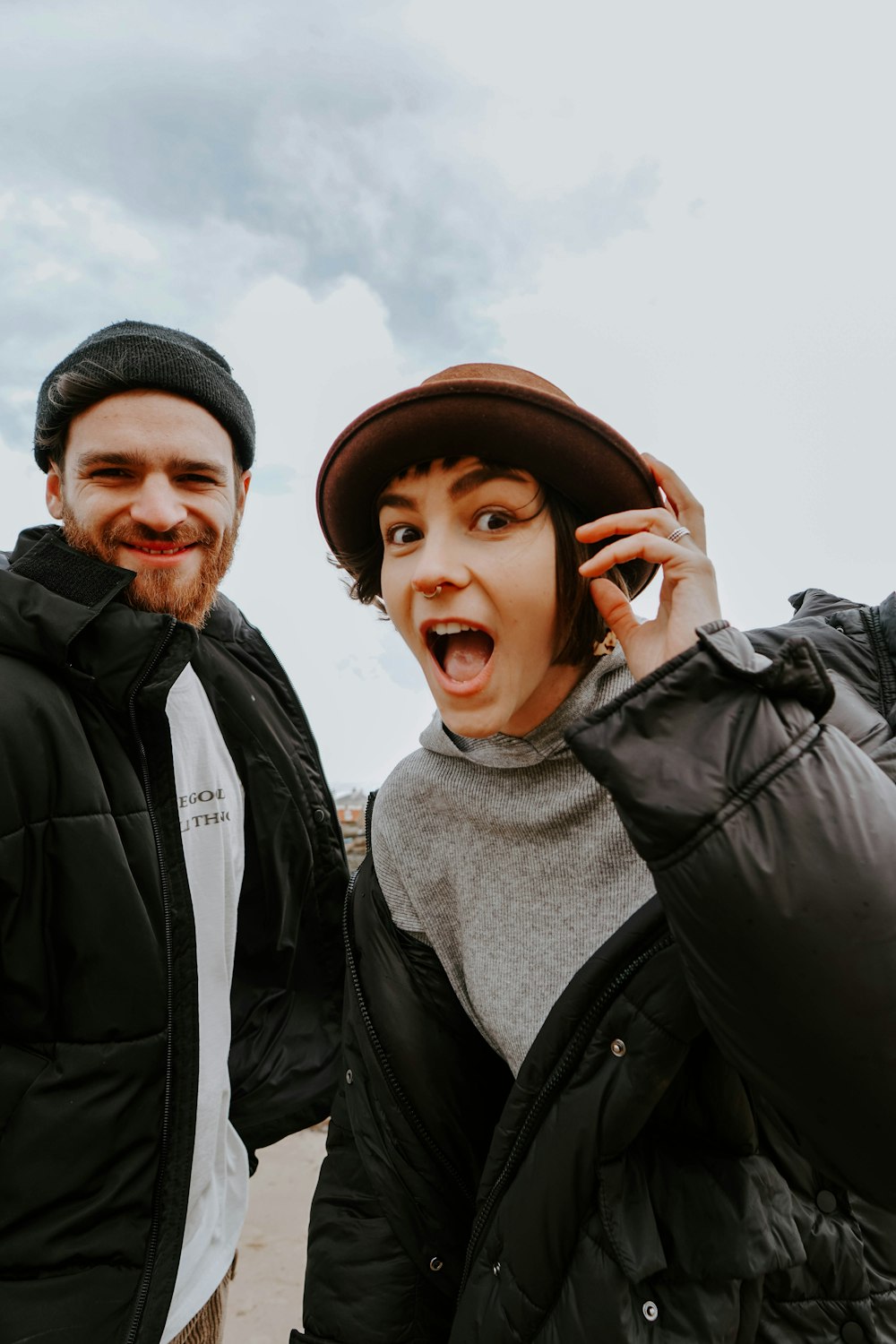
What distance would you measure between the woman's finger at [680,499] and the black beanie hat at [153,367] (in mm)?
1348

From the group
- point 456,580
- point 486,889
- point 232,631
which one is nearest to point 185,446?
point 232,631

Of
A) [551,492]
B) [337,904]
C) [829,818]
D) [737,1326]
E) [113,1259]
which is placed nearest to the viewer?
[829,818]

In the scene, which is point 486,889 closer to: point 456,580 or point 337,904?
point 456,580

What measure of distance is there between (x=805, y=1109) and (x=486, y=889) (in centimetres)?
74

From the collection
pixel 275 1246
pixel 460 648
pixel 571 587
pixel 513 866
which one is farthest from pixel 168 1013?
pixel 275 1246

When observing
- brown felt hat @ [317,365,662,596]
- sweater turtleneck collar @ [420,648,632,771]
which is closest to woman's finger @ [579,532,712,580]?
brown felt hat @ [317,365,662,596]

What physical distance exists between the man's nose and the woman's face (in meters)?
0.77

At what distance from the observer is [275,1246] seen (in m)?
3.61

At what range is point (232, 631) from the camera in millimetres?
2590

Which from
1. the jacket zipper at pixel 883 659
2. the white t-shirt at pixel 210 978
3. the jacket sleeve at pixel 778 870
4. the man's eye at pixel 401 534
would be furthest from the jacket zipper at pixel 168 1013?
the jacket zipper at pixel 883 659

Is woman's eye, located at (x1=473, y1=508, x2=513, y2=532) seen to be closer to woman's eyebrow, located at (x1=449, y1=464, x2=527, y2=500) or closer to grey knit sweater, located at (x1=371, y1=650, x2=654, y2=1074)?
woman's eyebrow, located at (x1=449, y1=464, x2=527, y2=500)

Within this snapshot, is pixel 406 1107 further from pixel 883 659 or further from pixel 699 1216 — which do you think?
pixel 883 659

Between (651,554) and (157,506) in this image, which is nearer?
(651,554)

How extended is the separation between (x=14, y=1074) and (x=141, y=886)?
1.37ft
